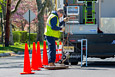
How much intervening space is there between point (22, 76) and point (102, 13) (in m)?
5.85

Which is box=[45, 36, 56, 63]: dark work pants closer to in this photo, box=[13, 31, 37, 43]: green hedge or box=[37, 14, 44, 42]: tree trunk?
box=[13, 31, 37, 43]: green hedge

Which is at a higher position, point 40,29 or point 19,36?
point 40,29

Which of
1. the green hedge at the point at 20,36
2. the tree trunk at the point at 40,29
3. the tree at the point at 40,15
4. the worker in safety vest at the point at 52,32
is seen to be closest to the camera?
the worker in safety vest at the point at 52,32

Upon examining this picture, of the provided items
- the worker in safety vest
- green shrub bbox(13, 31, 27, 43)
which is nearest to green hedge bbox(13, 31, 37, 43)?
green shrub bbox(13, 31, 27, 43)

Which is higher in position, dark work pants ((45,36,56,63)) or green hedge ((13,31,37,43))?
dark work pants ((45,36,56,63))

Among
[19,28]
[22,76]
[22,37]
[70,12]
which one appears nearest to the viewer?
[22,76]

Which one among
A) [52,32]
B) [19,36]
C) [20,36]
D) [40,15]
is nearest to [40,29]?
[40,15]

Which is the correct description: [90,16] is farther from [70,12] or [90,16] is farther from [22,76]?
[22,76]

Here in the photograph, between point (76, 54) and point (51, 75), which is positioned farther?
point (76, 54)

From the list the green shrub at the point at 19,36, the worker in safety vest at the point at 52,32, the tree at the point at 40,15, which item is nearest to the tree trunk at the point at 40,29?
the tree at the point at 40,15

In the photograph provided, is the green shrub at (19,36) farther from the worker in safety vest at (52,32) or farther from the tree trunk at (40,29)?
the worker in safety vest at (52,32)

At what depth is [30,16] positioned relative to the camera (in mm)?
34750

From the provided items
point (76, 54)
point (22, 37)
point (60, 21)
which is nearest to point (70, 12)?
point (60, 21)

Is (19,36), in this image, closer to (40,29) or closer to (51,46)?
(40,29)
